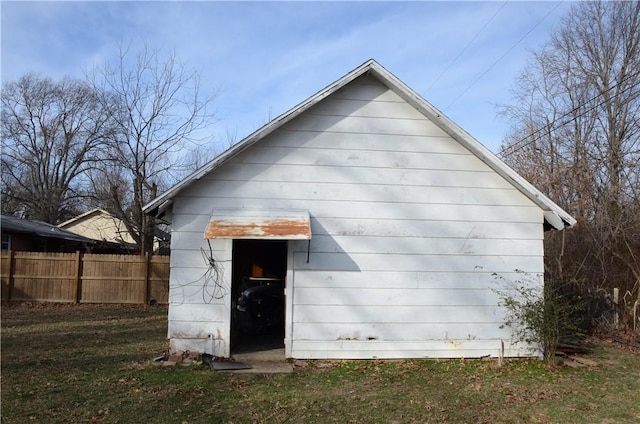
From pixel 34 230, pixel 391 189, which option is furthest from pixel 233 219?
pixel 34 230

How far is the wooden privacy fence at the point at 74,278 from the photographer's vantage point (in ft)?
60.4

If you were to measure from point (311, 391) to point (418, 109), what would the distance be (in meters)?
5.57

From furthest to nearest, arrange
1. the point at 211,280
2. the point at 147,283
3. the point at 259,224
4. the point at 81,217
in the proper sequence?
the point at 81,217 → the point at 147,283 → the point at 211,280 → the point at 259,224

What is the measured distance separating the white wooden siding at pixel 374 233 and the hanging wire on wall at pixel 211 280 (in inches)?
2.9

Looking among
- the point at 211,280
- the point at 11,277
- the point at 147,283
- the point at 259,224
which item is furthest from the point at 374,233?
the point at 11,277

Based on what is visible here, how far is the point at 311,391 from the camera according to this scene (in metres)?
7.35

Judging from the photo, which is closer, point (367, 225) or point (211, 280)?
point (211, 280)

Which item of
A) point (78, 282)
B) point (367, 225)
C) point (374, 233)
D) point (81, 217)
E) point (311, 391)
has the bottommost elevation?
point (311, 391)

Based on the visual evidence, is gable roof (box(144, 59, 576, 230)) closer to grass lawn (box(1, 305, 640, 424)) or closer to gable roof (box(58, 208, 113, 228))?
grass lawn (box(1, 305, 640, 424))

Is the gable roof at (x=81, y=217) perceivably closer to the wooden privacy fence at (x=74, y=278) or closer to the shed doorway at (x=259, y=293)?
the wooden privacy fence at (x=74, y=278)

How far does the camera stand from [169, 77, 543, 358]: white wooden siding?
30.6 ft

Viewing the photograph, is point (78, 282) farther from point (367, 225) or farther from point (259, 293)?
point (367, 225)

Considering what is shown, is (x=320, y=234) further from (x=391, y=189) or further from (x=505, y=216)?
(x=505, y=216)

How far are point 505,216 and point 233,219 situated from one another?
520cm
